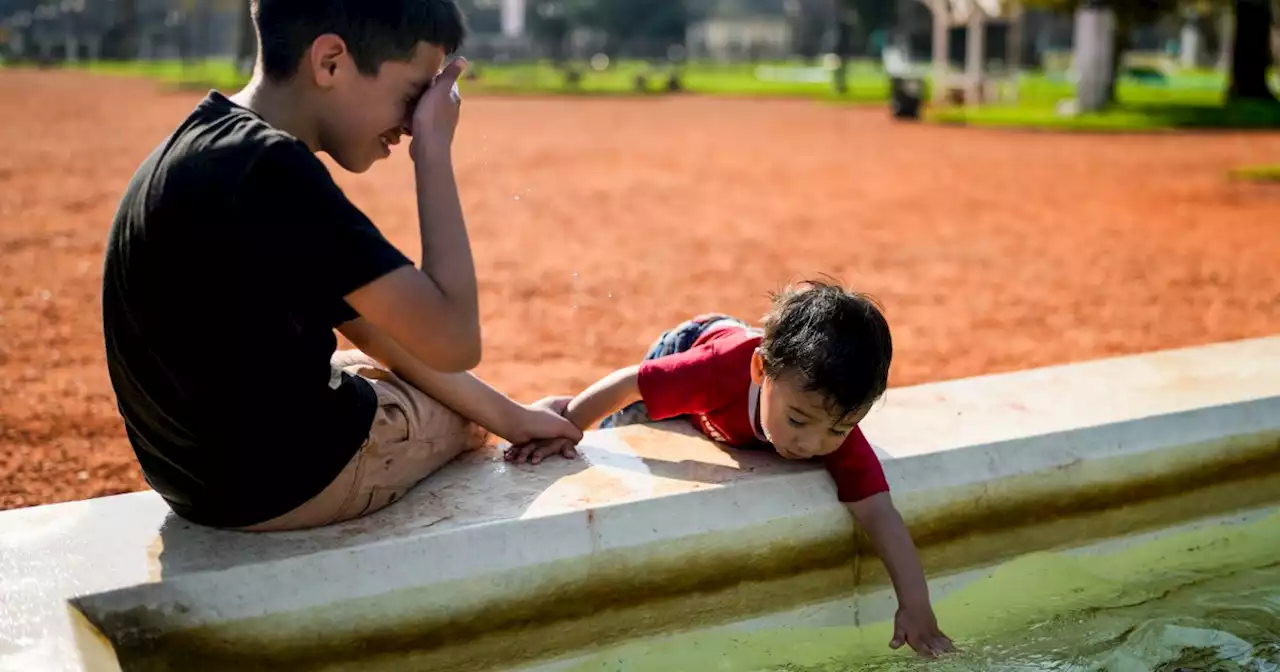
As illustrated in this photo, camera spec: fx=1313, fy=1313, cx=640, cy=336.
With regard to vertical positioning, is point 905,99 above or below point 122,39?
below

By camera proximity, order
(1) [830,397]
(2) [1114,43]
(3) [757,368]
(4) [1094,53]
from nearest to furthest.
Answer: (1) [830,397]
(3) [757,368]
(4) [1094,53]
(2) [1114,43]

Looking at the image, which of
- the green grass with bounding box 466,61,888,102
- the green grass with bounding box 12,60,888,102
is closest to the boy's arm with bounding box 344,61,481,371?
the green grass with bounding box 12,60,888,102

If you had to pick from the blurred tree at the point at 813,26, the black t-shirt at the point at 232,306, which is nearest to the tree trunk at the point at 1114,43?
the black t-shirt at the point at 232,306

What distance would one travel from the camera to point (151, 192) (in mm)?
2299

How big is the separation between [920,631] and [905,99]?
22338mm

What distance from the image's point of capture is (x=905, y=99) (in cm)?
2409

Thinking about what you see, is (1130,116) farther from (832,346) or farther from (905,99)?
(832,346)

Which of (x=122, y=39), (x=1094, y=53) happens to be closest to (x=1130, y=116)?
(x=1094, y=53)

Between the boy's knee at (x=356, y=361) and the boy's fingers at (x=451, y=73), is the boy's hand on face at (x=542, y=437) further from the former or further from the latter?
the boy's fingers at (x=451, y=73)

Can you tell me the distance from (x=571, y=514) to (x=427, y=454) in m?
0.43

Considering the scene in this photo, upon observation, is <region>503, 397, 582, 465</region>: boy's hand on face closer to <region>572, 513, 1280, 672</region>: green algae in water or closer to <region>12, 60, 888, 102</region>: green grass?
<region>572, 513, 1280, 672</region>: green algae in water

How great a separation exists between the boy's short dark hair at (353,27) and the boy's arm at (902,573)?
1333 millimetres

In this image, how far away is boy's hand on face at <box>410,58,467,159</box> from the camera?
8.21 ft

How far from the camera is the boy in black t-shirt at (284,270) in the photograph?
2266 millimetres
